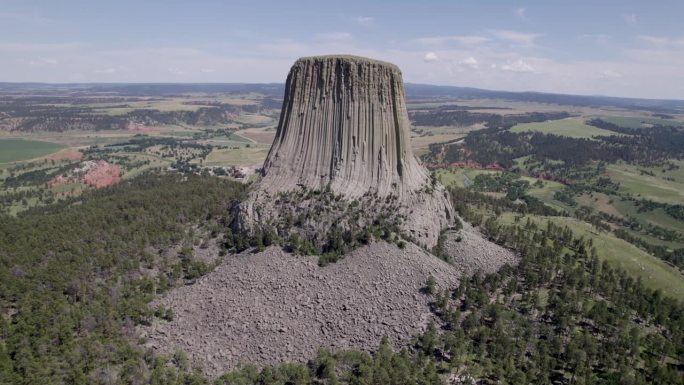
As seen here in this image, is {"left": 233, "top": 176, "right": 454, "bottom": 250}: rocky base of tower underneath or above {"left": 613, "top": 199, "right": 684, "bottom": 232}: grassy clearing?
above

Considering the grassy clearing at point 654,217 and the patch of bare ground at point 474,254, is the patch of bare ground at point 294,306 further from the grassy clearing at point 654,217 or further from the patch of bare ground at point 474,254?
the grassy clearing at point 654,217

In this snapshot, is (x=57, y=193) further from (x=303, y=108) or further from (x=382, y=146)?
(x=382, y=146)

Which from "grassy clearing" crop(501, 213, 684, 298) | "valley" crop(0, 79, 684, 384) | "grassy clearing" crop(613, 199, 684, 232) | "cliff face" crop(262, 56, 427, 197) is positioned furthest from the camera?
"grassy clearing" crop(613, 199, 684, 232)

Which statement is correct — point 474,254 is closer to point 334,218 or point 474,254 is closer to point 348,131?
point 334,218

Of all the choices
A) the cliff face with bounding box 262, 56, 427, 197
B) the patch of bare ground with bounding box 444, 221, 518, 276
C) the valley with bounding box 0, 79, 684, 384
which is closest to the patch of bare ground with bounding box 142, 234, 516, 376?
the valley with bounding box 0, 79, 684, 384

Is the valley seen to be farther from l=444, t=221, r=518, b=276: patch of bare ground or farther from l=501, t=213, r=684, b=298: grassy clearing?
l=501, t=213, r=684, b=298: grassy clearing
